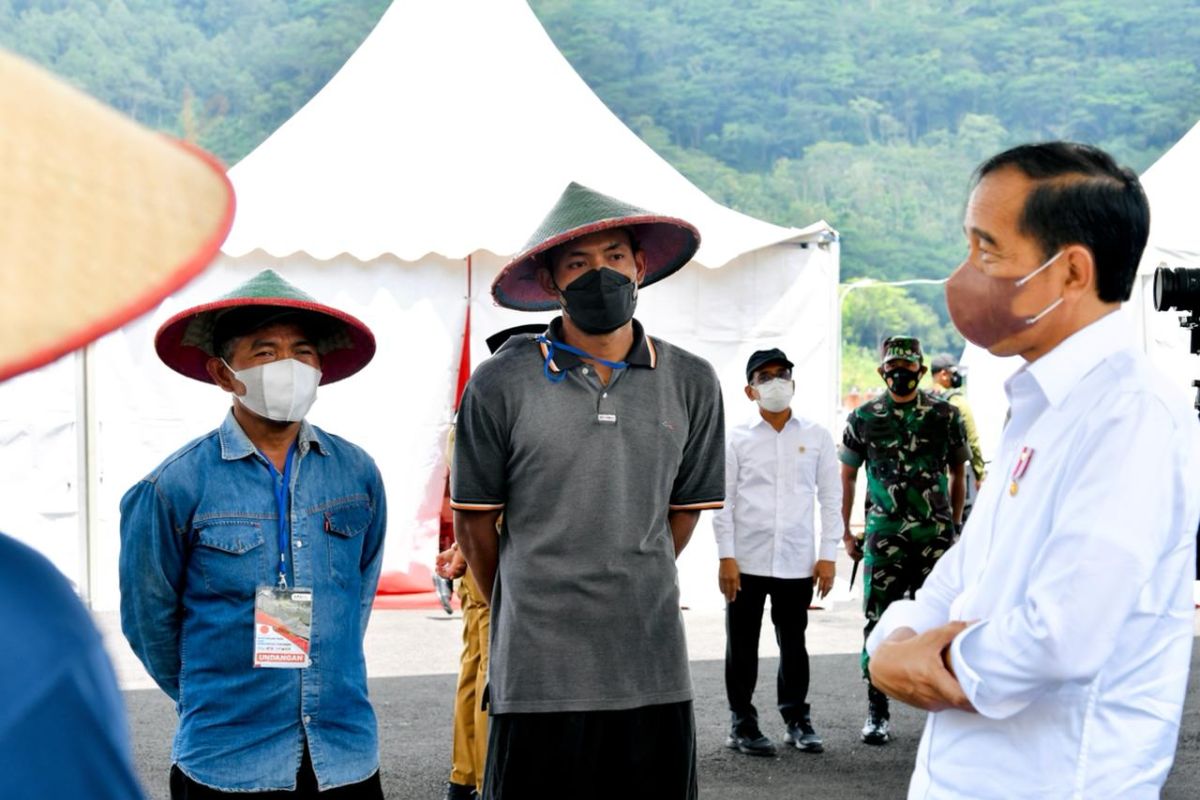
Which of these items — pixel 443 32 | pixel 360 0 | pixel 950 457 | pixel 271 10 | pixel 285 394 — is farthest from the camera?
pixel 271 10

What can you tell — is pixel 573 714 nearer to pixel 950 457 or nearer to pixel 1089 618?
pixel 1089 618

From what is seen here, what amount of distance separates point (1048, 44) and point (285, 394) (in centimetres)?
8216

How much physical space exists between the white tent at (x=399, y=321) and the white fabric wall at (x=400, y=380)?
11 millimetres

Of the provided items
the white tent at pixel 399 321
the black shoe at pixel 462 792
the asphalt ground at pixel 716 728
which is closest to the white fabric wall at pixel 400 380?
the white tent at pixel 399 321

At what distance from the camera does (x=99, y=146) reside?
90 cm

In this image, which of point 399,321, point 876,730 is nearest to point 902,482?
point 876,730

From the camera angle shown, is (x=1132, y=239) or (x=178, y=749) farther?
(x=178, y=749)

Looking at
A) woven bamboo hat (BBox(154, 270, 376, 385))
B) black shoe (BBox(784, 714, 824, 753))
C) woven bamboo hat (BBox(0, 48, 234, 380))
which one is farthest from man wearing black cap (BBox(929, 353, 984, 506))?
woven bamboo hat (BBox(0, 48, 234, 380))

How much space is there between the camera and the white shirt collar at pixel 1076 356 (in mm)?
2191

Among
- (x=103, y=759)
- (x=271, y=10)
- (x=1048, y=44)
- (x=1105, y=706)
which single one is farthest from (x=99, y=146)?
(x=1048, y=44)

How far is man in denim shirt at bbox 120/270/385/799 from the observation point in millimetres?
3266

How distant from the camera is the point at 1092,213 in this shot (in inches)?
87.7

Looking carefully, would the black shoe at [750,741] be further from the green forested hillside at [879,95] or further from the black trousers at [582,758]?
the green forested hillside at [879,95]

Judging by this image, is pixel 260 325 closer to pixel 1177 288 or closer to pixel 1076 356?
pixel 1076 356
